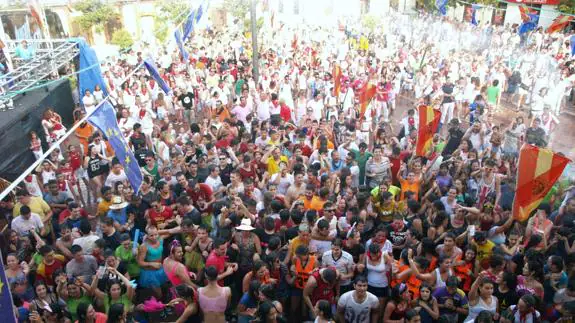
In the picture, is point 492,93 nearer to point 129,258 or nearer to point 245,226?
point 245,226

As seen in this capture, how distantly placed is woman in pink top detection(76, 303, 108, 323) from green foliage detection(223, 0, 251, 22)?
94.1 feet

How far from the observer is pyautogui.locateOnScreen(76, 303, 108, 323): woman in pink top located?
4.61m

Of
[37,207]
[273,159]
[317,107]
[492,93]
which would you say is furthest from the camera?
[492,93]

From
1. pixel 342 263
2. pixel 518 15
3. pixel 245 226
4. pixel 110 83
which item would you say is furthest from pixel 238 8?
pixel 342 263

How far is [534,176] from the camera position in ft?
19.5

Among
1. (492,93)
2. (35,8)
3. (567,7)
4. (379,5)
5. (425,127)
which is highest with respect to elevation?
(35,8)

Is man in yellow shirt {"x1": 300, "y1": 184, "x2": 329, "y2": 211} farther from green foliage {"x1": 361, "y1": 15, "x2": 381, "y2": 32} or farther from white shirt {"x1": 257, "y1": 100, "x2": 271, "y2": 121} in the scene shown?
green foliage {"x1": 361, "y1": 15, "x2": 381, "y2": 32}

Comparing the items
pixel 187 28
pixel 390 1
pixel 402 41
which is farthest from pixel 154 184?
pixel 390 1

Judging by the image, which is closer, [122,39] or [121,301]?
[121,301]

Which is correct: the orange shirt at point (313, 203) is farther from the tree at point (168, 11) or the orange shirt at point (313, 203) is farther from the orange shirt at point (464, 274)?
the tree at point (168, 11)

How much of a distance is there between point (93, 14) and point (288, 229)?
29.3 m

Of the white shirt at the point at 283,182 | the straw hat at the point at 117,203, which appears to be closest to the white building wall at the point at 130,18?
the white shirt at the point at 283,182

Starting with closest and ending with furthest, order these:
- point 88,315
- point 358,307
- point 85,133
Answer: point 88,315
point 358,307
point 85,133

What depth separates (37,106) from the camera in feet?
38.5
